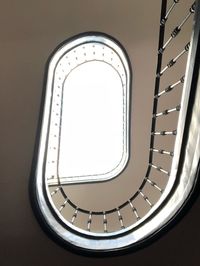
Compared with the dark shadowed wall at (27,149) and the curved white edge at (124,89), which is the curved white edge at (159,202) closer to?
the dark shadowed wall at (27,149)

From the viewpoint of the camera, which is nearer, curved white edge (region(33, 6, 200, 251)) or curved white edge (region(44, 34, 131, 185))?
curved white edge (region(33, 6, 200, 251))

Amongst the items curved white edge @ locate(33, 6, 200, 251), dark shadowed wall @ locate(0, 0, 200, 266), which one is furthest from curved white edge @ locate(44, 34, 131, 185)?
curved white edge @ locate(33, 6, 200, 251)

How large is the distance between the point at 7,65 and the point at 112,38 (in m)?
1.42

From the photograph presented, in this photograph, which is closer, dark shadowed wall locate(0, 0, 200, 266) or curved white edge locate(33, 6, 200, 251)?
curved white edge locate(33, 6, 200, 251)

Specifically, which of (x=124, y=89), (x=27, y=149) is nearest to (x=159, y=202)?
(x=27, y=149)

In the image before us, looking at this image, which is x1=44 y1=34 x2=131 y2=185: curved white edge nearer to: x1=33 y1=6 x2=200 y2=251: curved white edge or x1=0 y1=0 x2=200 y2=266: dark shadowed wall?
x1=0 y1=0 x2=200 y2=266: dark shadowed wall

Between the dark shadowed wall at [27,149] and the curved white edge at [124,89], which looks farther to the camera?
the curved white edge at [124,89]

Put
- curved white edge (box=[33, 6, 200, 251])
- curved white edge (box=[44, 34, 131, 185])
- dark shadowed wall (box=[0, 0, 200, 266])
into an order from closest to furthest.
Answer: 1. curved white edge (box=[33, 6, 200, 251])
2. dark shadowed wall (box=[0, 0, 200, 266])
3. curved white edge (box=[44, 34, 131, 185])

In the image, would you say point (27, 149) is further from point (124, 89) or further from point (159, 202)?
point (124, 89)

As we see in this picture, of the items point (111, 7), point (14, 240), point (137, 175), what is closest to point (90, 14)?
point (111, 7)

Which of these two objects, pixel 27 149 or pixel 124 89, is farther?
pixel 124 89

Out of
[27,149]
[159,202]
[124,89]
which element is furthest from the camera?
[124,89]

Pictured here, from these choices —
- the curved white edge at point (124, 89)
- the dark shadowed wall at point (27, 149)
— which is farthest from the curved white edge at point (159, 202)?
the curved white edge at point (124, 89)

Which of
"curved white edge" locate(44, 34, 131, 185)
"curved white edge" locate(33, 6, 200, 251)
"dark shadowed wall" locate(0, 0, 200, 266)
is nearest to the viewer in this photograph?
"curved white edge" locate(33, 6, 200, 251)
